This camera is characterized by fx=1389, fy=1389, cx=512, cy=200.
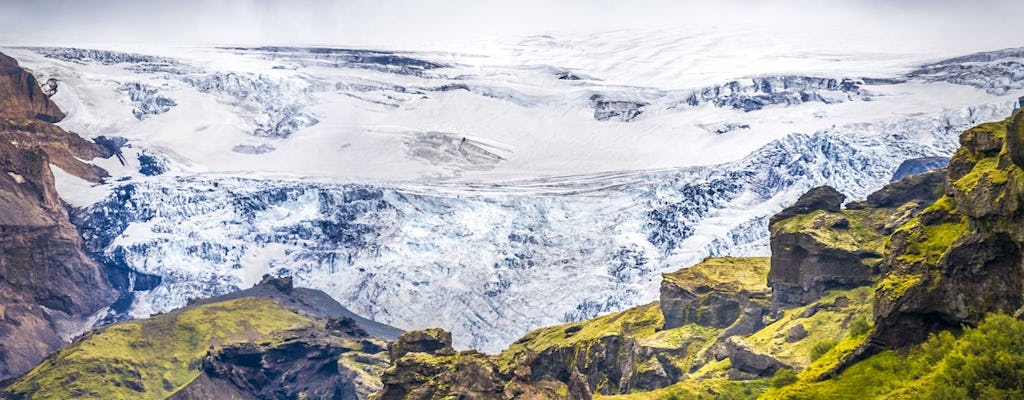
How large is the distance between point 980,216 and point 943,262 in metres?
5.64

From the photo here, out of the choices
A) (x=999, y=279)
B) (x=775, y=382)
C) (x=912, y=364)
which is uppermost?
(x=999, y=279)

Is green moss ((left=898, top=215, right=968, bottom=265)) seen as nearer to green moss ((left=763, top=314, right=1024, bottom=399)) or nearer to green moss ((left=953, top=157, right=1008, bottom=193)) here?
green moss ((left=953, top=157, right=1008, bottom=193))

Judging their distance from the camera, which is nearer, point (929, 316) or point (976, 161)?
point (929, 316)

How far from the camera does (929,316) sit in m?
135

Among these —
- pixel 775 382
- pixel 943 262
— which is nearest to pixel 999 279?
pixel 943 262

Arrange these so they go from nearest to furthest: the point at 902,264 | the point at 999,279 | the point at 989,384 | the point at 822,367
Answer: the point at 989,384 < the point at 999,279 < the point at 902,264 < the point at 822,367

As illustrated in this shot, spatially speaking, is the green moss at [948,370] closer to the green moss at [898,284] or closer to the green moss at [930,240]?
the green moss at [898,284]

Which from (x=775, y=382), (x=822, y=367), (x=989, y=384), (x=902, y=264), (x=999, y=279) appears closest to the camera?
(x=989, y=384)

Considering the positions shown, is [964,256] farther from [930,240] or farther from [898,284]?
[930,240]

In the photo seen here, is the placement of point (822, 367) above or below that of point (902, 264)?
below

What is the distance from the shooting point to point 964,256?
130750mm

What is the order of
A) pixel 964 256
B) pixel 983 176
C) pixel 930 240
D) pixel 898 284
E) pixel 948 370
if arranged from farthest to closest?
pixel 930 240 < pixel 898 284 < pixel 983 176 < pixel 964 256 < pixel 948 370

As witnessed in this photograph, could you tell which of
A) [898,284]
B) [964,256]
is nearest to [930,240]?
[898,284]

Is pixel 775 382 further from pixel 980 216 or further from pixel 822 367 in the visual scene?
pixel 980 216
